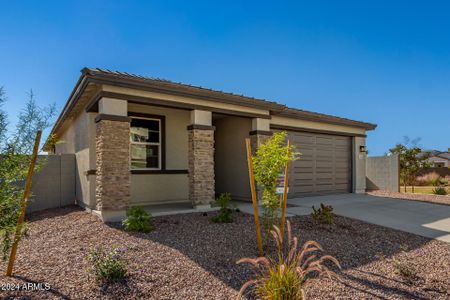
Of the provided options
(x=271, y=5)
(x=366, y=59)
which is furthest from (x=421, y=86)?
(x=271, y=5)

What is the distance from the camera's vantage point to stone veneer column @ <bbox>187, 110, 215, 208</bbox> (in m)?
8.34

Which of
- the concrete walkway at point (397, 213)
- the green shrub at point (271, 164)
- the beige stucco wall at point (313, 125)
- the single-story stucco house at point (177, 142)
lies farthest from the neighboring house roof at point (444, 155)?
the green shrub at point (271, 164)

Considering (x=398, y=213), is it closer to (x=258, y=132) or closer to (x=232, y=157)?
(x=258, y=132)

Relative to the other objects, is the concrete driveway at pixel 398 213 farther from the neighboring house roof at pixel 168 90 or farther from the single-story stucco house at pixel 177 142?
the neighboring house roof at pixel 168 90

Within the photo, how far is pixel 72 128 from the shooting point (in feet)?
37.9

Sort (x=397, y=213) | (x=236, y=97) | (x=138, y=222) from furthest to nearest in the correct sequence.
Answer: (x=236, y=97) < (x=397, y=213) < (x=138, y=222)

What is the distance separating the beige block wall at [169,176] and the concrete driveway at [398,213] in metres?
3.87

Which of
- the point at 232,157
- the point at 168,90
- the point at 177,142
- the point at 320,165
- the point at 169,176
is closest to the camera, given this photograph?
the point at 168,90

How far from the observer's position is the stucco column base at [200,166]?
8.34 m

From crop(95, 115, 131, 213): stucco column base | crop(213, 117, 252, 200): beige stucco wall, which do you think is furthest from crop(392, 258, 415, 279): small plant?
crop(213, 117, 252, 200): beige stucco wall

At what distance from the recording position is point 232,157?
1109 centimetres

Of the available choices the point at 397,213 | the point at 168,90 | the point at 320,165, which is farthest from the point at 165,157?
the point at 397,213

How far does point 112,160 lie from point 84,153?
263 cm

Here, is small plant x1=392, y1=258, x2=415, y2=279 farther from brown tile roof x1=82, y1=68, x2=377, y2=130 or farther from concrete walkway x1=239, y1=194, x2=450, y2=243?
brown tile roof x1=82, y1=68, x2=377, y2=130
